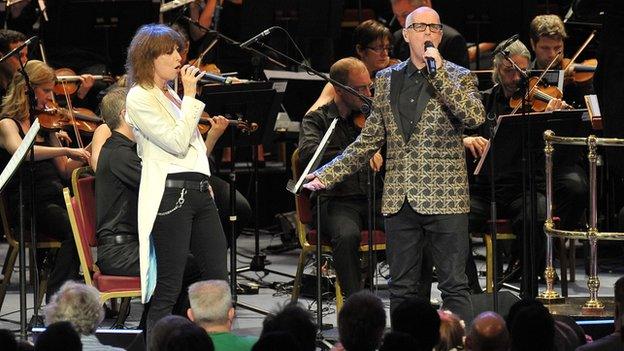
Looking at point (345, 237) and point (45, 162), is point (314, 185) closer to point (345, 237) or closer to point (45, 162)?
point (345, 237)

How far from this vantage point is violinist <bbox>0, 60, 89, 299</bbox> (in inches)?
295

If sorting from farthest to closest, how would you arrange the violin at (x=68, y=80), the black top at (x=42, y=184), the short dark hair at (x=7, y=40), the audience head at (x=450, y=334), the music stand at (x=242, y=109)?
the violin at (x=68, y=80) < the short dark hair at (x=7, y=40) < the black top at (x=42, y=184) < the music stand at (x=242, y=109) < the audience head at (x=450, y=334)

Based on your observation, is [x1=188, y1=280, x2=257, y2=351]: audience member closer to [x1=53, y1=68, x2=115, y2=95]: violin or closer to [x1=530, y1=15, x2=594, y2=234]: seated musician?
[x1=530, y1=15, x2=594, y2=234]: seated musician

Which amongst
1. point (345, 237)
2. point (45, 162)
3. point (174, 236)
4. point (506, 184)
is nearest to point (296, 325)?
point (174, 236)

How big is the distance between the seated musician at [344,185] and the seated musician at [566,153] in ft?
3.91

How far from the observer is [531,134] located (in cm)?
666

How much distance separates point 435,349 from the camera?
4445mm

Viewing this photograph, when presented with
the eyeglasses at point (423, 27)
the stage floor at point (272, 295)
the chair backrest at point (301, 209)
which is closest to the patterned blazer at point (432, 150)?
the eyeglasses at point (423, 27)

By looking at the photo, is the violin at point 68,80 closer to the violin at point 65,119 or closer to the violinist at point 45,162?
the violin at point 65,119

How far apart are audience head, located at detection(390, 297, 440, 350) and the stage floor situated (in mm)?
2162

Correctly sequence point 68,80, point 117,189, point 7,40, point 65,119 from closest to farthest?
point 117,189
point 65,119
point 7,40
point 68,80

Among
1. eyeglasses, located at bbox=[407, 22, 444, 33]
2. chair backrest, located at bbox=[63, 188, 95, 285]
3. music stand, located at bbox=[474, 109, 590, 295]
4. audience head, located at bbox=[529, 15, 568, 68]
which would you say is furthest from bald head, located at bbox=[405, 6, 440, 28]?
audience head, located at bbox=[529, 15, 568, 68]

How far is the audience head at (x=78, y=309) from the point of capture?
4.59 meters

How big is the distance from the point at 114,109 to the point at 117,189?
48 cm
